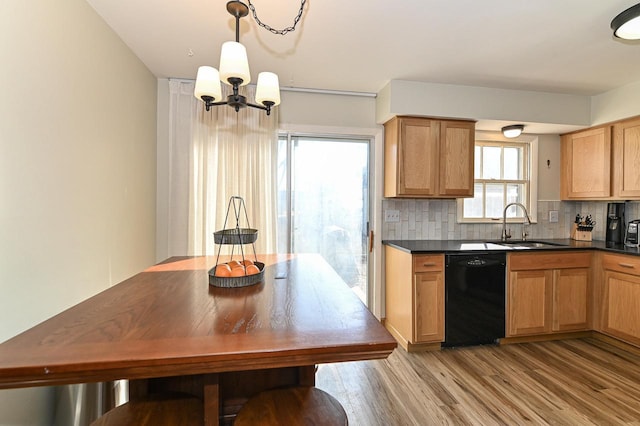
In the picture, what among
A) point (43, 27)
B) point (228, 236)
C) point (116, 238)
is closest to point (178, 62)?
point (43, 27)

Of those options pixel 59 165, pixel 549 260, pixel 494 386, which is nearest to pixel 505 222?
pixel 549 260

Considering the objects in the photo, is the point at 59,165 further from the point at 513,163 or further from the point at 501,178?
the point at 513,163

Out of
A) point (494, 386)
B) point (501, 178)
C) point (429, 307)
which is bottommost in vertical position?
point (494, 386)

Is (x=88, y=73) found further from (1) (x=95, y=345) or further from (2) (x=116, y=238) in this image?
(1) (x=95, y=345)

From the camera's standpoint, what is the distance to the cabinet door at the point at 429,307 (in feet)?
8.91

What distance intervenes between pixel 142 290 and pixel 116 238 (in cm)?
111

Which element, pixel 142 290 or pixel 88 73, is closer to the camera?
pixel 142 290

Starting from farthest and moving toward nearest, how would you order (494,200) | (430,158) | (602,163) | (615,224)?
1. (494,200)
2. (615,224)
3. (602,163)
4. (430,158)

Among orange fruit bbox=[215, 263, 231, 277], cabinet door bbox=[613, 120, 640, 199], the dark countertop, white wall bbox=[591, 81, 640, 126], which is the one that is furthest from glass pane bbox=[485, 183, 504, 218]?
orange fruit bbox=[215, 263, 231, 277]

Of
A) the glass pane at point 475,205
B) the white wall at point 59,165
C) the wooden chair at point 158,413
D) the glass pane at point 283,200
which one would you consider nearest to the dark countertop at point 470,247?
the glass pane at point 475,205

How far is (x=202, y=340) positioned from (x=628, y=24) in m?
2.75

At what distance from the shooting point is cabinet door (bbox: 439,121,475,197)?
3.05m

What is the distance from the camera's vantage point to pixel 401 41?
222cm

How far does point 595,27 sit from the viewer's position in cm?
201
